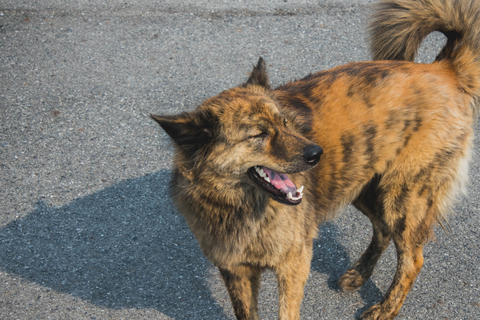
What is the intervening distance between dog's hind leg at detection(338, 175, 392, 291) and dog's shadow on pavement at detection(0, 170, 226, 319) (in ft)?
3.52

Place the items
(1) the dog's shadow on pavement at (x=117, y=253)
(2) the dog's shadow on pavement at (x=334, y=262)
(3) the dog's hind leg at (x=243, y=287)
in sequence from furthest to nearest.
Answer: (2) the dog's shadow on pavement at (x=334, y=262) → (1) the dog's shadow on pavement at (x=117, y=253) → (3) the dog's hind leg at (x=243, y=287)

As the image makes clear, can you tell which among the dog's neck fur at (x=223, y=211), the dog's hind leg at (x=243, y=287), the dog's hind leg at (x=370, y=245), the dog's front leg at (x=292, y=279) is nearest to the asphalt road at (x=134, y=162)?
the dog's hind leg at (x=370, y=245)

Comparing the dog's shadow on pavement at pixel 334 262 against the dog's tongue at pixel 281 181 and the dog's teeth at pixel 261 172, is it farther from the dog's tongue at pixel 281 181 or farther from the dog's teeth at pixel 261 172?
the dog's teeth at pixel 261 172

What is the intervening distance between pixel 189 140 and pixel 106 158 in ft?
7.28

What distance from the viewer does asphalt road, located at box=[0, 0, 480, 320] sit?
3.48 metres

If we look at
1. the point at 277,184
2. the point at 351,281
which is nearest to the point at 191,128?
the point at 277,184

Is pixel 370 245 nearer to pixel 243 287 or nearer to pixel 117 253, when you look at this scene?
pixel 243 287

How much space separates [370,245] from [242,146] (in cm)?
166

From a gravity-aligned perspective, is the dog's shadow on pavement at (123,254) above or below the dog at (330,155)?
below

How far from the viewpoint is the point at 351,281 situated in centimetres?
357

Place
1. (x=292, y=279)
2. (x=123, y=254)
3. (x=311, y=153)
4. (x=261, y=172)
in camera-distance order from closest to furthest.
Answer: (x=311, y=153), (x=261, y=172), (x=292, y=279), (x=123, y=254)

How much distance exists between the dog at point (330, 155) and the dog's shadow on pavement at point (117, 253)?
2.06ft

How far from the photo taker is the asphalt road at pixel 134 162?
3.48 m

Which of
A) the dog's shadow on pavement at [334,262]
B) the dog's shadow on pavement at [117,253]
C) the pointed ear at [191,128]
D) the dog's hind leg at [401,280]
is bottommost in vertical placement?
the dog's shadow on pavement at [117,253]
